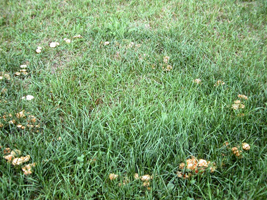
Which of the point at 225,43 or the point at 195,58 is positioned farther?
the point at 225,43

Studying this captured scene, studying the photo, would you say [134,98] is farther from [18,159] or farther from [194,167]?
[18,159]

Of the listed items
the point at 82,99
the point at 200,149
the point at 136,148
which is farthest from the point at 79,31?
the point at 200,149

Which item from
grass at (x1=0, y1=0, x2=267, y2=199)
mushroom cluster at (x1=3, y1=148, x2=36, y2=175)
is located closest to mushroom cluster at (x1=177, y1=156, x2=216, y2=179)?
grass at (x1=0, y1=0, x2=267, y2=199)

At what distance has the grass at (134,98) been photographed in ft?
6.18

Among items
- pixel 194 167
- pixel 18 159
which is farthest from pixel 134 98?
pixel 18 159

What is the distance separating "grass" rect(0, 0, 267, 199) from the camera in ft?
6.18

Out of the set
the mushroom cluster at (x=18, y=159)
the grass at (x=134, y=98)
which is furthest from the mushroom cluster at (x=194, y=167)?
the mushroom cluster at (x=18, y=159)

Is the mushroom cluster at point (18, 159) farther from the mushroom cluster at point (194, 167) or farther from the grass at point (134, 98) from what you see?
the mushroom cluster at point (194, 167)

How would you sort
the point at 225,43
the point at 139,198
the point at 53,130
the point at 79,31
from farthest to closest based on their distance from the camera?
the point at 79,31, the point at 225,43, the point at 53,130, the point at 139,198

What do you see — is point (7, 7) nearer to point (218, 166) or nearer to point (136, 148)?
point (136, 148)

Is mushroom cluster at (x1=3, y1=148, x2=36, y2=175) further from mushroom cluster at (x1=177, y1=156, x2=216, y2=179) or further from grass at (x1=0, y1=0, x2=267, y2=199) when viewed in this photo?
mushroom cluster at (x1=177, y1=156, x2=216, y2=179)

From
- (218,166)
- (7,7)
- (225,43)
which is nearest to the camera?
(218,166)

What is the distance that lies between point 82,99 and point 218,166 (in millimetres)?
1477

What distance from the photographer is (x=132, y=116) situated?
7.90 feet
